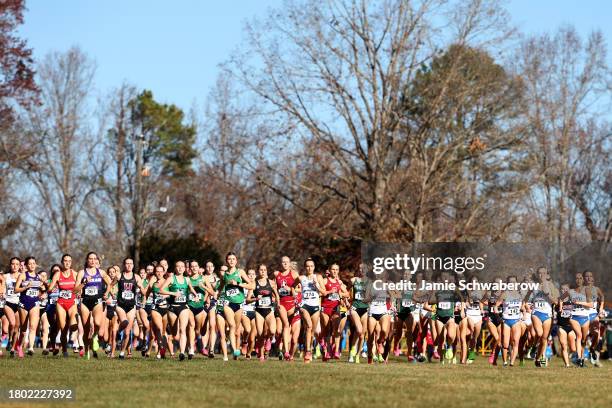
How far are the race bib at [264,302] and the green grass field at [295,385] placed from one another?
2736mm

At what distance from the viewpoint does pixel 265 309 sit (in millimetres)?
24078

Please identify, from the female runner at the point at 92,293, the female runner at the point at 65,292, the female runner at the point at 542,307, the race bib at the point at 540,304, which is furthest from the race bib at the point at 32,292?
the race bib at the point at 540,304

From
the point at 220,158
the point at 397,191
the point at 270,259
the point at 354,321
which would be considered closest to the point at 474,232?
the point at 397,191

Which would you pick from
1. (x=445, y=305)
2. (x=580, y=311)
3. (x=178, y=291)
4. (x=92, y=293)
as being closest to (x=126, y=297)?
(x=92, y=293)

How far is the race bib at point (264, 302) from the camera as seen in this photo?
942 inches

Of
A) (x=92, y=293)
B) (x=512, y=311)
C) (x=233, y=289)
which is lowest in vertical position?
(x=512, y=311)

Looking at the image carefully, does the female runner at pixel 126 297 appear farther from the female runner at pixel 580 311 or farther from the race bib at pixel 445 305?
the female runner at pixel 580 311

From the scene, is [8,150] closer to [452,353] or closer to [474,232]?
[474,232]

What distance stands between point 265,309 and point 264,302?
0.18m

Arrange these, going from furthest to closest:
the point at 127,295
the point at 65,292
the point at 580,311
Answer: the point at 580,311 < the point at 127,295 < the point at 65,292

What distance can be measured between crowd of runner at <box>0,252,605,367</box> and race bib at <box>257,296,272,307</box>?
2 centimetres

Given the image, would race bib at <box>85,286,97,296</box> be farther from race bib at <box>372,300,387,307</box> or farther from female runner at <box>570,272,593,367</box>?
female runner at <box>570,272,593,367</box>

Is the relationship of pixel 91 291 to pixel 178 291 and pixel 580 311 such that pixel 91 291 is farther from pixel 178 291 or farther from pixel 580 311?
pixel 580 311

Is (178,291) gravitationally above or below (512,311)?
above
